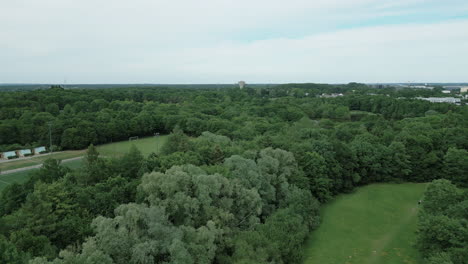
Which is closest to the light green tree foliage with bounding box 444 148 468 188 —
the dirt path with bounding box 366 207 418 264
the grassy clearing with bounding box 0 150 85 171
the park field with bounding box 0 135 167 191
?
the dirt path with bounding box 366 207 418 264

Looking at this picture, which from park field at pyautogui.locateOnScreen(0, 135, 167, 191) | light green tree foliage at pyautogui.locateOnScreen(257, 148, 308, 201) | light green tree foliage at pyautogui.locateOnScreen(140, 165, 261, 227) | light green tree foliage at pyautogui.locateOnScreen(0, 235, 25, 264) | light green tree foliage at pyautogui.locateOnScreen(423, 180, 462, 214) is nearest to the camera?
light green tree foliage at pyautogui.locateOnScreen(0, 235, 25, 264)

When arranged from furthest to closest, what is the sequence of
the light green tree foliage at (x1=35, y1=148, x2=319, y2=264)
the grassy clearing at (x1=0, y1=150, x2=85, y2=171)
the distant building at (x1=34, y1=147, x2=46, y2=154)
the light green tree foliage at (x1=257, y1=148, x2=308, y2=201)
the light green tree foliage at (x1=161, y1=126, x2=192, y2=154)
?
1. the distant building at (x1=34, y1=147, x2=46, y2=154)
2. the grassy clearing at (x1=0, y1=150, x2=85, y2=171)
3. the light green tree foliage at (x1=161, y1=126, x2=192, y2=154)
4. the light green tree foliage at (x1=257, y1=148, x2=308, y2=201)
5. the light green tree foliage at (x1=35, y1=148, x2=319, y2=264)

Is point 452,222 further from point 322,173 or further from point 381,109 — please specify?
point 381,109

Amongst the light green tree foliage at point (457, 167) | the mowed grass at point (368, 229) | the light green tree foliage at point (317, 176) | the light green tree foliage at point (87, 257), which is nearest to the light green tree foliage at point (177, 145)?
the light green tree foliage at point (317, 176)

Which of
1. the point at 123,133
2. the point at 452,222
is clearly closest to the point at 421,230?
the point at 452,222

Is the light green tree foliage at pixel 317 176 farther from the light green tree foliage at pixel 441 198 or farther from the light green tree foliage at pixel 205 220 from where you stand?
the light green tree foliage at pixel 441 198

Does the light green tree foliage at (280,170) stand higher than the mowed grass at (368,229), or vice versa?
the light green tree foliage at (280,170)

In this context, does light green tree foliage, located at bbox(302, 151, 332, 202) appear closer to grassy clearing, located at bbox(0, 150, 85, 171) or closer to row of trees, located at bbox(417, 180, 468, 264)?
row of trees, located at bbox(417, 180, 468, 264)
